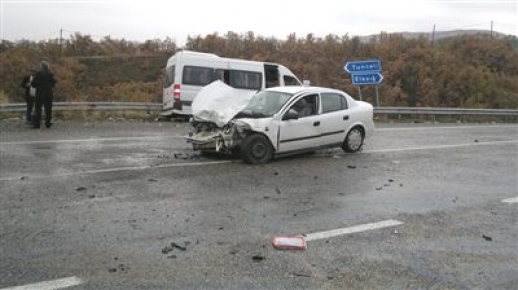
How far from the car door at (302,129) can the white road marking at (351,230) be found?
14.6ft

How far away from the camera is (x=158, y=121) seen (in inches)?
774

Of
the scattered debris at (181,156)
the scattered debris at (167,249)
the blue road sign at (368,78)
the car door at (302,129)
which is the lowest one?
the scattered debris at (167,249)

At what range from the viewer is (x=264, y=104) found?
11094mm

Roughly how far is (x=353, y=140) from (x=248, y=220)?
6289 millimetres

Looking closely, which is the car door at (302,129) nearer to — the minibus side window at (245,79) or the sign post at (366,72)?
the minibus side window at (245,79)

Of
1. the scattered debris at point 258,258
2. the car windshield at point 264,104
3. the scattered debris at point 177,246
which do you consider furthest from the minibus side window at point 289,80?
the scattered debris at point 258,258

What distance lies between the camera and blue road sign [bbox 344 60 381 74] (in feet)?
74.3

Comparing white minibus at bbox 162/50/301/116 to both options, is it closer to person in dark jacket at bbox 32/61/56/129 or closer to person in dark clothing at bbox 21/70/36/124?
person in dark jacket at bbox 32/61/56/129

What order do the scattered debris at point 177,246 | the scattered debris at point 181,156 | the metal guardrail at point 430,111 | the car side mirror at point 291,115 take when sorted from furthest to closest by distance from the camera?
the metal guardrail at point 430,111 → the scattered debris at point 181,156 → the car side mirror at point 291,115 → the scattered debris at point 177,246

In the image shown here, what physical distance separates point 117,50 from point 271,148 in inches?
3427

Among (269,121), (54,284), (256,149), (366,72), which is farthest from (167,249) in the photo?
(366,72)

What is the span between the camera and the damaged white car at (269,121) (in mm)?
10492

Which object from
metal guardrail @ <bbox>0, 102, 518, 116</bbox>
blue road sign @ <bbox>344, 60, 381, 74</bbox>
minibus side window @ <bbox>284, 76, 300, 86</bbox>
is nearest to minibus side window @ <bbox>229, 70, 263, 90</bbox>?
minibus side window @ <bbox>284, 76, 300, 86</bbox>

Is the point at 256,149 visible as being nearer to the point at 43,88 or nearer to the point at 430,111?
Result: the point at 43,88
